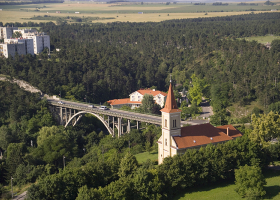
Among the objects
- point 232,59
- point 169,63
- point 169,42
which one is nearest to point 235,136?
point 232,59

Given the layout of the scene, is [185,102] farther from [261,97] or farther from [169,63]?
[169,63]

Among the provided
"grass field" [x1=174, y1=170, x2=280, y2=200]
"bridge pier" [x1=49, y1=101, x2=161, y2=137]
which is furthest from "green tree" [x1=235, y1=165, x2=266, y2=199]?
"bridge pier" [x1=49, y1=101, x2=161, y2=137]

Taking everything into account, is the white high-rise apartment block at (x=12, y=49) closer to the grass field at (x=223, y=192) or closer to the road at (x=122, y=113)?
the road at (x=122, y=113)

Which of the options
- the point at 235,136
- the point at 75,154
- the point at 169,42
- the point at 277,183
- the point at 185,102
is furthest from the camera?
the point at 169,42

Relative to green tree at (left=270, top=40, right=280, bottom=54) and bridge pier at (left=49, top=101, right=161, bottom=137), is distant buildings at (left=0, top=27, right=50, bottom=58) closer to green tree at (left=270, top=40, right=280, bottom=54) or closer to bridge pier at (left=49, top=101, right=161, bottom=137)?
bridge pier at (left=49, top=101, right=161, bottom=137)

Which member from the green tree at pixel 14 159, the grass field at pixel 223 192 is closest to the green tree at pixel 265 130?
the grass field at pixel 223 192

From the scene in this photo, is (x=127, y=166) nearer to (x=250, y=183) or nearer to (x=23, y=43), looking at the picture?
(x=250, y=183)

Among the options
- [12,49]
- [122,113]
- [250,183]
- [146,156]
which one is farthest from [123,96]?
[250,183]
